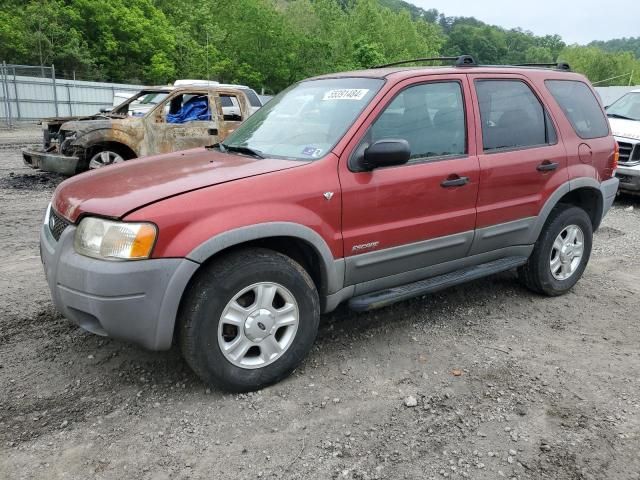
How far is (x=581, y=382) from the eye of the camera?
11.3ft

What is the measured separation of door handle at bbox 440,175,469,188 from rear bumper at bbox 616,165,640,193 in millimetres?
6424

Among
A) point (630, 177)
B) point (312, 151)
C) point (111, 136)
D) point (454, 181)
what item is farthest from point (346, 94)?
point (630, 177)

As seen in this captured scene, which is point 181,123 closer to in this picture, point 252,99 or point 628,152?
point 252,99

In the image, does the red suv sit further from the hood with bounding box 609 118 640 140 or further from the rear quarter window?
the rear quarter window

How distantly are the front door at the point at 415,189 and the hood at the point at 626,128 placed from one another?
6412 mm

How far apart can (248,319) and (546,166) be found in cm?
271

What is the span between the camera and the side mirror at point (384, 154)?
334cm

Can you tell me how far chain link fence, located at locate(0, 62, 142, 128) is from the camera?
2197 centimetres

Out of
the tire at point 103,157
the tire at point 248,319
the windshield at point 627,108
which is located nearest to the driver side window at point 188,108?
the tire at point 103,157

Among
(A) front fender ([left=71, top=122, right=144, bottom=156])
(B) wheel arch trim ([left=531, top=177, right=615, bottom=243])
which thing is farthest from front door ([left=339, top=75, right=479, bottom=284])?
(A) front fender ([left=71, top=122, right=144, bottom=156])

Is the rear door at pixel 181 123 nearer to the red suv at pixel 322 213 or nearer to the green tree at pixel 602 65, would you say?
the red suv at pixel 322 213

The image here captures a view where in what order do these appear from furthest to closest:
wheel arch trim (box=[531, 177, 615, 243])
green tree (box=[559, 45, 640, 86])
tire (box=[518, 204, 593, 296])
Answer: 1. green tree (box=[559, 45, 640, 86])
2. tire (box=[518, 204, 593, 296])
3. wheel arch trim (box=[531, 177, 615, 243])

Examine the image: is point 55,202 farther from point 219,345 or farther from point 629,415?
point 629,415

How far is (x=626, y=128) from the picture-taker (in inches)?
371
